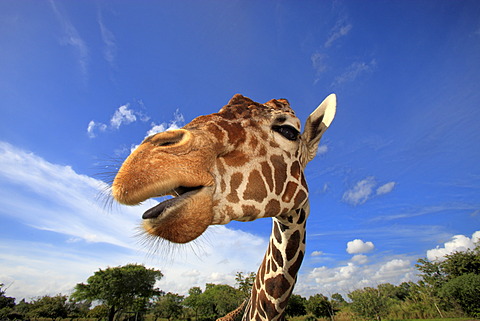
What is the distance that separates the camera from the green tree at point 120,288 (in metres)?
52.6

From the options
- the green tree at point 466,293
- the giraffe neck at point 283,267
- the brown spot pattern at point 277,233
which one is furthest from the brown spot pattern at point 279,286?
the green tree at point 466,293

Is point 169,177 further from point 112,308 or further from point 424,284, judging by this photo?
point 112,308

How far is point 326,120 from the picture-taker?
11.3 ft

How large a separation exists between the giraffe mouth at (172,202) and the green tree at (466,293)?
5074 cm

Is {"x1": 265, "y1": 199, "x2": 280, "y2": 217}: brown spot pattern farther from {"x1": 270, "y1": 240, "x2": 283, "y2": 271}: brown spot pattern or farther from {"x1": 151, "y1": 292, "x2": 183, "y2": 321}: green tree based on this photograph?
{"x1": 151, "y1": 292, "x2": 183, "y2": 321}: green tree

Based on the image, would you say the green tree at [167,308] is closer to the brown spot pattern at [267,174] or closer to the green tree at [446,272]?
the green tree at [446,272]

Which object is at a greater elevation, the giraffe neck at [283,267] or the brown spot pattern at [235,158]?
the brown spot pattern at [235,158]

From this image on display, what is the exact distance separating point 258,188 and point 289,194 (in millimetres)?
562

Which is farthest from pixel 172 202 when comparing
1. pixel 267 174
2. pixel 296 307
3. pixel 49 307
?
pixel 49 307

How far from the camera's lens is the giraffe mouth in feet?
5.56

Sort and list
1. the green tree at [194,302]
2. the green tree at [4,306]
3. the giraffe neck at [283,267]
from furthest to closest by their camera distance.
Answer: the green tree at [194,302] → the green tree at [4,306] → the giraffe neck at [283,267]

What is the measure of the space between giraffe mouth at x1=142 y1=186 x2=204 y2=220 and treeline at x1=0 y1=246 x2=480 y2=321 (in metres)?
21.7

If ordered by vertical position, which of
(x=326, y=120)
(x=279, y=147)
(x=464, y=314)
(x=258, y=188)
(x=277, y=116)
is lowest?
(x=464, y=314)

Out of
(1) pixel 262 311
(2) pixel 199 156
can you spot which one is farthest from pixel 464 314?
(2) pixel 199 156
